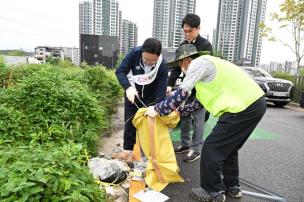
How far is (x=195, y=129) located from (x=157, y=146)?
1017 mm

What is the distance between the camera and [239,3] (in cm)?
2400

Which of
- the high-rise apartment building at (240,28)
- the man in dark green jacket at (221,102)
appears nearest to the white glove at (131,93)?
the man in dark green jacket at (221,102)

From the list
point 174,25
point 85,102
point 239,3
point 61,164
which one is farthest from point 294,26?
point 61,164

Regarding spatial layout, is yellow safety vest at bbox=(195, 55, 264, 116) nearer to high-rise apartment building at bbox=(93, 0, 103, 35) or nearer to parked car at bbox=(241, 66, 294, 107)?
parked car at bbox=(241, 66, 294, 107)

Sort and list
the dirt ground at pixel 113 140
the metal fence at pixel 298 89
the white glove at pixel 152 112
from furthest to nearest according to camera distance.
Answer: the metal fence at pixel 298 89, the dirt ground at pixel 113 140, the white glove at pixel 152 112

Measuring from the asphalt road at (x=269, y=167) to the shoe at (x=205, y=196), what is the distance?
8 centimetres

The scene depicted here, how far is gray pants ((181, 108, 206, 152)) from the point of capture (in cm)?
395

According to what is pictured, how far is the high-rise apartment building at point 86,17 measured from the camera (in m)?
44.9

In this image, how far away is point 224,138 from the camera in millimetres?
2656

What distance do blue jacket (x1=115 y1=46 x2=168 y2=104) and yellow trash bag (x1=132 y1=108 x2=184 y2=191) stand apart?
51 centimetres

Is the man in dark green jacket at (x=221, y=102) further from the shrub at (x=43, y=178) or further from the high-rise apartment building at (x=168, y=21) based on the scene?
the high-rise apartment building at (x=168, y=21)

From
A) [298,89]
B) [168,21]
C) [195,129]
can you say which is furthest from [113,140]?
[168,21]

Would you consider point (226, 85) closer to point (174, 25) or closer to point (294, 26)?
point (294, 26)

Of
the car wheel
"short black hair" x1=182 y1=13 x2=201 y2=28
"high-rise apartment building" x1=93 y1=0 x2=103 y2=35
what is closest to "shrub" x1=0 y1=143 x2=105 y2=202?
"short black hair" x1=182 y1=13 x2=201 y2=28
